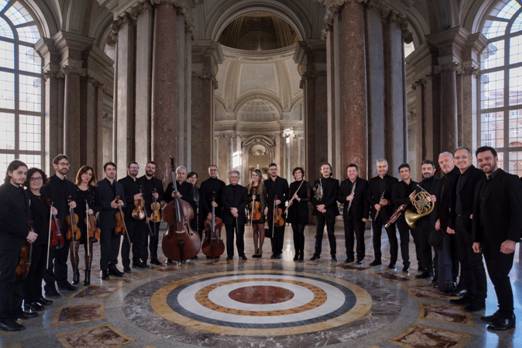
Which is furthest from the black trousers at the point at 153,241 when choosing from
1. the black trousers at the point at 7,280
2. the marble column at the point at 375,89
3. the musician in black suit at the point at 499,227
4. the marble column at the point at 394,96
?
the marble column at the point at 394,96

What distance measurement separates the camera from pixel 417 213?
5.34m

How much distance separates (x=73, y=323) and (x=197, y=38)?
13.7 m

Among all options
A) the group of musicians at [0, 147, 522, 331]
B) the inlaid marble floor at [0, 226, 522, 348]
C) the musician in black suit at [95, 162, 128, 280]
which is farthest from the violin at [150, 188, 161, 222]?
the inlaid marble floor at [0, 226, 522, 348]

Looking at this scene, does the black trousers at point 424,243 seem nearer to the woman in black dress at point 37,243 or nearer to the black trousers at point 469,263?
the black trousers at point 469,263

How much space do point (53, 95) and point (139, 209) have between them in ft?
37.6

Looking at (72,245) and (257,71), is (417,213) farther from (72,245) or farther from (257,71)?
(257,71)

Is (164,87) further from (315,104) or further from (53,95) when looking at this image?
(53,95)

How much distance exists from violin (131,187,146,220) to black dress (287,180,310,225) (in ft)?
8.52

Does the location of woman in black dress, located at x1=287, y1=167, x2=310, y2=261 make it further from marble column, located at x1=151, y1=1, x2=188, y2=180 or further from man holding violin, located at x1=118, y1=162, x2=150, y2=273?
marble column, located at x1=151, y1=1, x2=188, y2=180

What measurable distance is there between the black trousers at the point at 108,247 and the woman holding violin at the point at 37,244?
3.74 feet

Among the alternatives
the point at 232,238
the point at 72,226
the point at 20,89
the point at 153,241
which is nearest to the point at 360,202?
the point at 232,238

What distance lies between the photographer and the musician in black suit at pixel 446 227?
4.48 meters

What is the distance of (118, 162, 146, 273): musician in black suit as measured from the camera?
5910 millimetres

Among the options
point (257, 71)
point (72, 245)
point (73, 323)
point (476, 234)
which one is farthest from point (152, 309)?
point (257, 71)
